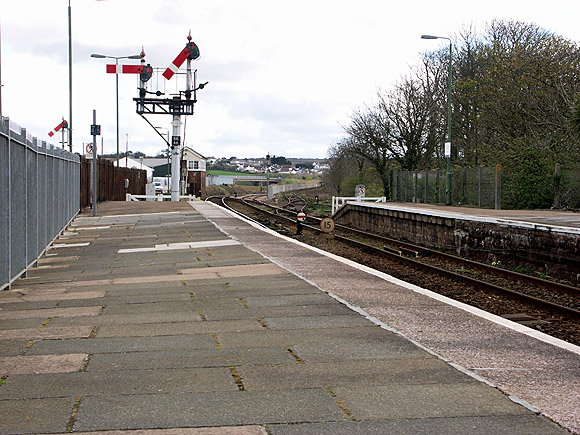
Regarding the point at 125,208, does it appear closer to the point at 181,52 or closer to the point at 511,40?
the point at 181,52

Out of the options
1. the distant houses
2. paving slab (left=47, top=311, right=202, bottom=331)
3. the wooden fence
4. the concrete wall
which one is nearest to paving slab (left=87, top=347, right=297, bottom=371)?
paving slab (left=47, top=311, right=202, bottom=331)

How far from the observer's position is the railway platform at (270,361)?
4176 mm

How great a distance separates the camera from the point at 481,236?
1822 cm

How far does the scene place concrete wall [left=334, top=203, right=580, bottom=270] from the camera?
14.6m

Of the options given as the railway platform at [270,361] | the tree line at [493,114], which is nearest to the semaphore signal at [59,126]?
the tree line at [493,114]

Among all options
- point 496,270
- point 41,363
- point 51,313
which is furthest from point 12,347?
point 496,270

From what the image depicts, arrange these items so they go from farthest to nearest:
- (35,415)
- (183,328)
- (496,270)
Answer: (496,270) → (183,328) → (35,415)

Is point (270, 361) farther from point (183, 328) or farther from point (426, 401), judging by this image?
point (183, 328)

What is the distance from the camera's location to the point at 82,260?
13.5 m

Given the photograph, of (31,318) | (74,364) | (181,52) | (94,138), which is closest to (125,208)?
(94,138)

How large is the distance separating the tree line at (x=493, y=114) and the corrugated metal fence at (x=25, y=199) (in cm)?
1709

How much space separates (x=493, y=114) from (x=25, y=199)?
2827 cm

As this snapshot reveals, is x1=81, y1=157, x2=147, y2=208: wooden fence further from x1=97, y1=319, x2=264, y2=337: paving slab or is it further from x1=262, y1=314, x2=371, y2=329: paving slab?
x1=262, y1=314, x2=371, y2=329: paving slab

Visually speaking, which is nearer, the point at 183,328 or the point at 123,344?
the point at 123,344
